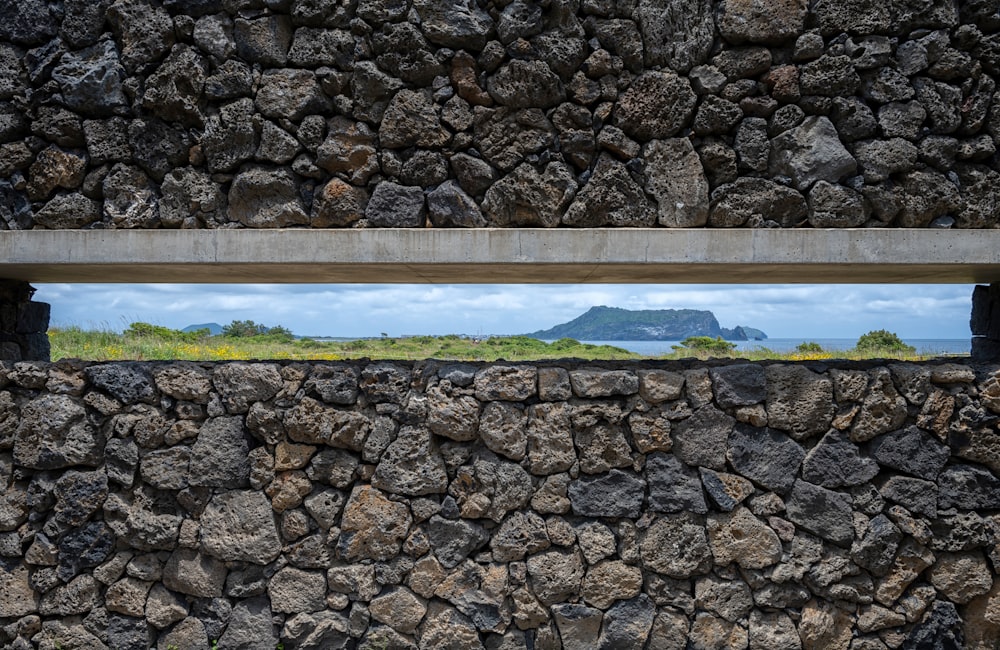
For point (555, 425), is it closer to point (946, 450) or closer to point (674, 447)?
point (674, 447)

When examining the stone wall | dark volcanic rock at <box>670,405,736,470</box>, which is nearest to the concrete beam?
the stone wall

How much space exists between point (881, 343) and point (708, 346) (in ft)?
9.19

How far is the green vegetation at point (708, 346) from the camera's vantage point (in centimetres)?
1017

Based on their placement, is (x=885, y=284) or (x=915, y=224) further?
(x=885, y=284)

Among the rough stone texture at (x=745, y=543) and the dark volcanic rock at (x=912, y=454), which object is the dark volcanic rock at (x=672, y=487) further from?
the dark volcanic rock at (x=912, y=454)

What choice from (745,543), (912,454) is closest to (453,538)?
(745,543)

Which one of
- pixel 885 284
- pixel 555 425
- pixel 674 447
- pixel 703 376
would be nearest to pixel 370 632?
pixel 555 425

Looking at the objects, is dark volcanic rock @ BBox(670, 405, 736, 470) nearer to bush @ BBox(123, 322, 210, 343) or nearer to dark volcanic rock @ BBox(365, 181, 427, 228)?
dark volcanic rock @ BBox(365, 181, 427, 228)

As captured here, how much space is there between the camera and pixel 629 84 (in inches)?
155

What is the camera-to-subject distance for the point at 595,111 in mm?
3939

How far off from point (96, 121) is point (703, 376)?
4075 mm

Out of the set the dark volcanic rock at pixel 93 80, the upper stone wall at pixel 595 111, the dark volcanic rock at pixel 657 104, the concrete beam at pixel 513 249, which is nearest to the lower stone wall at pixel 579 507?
the concrete beam at pixel 513 249

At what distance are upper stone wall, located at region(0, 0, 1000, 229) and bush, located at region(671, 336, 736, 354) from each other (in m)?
6.07

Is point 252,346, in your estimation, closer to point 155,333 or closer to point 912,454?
point 155,333
